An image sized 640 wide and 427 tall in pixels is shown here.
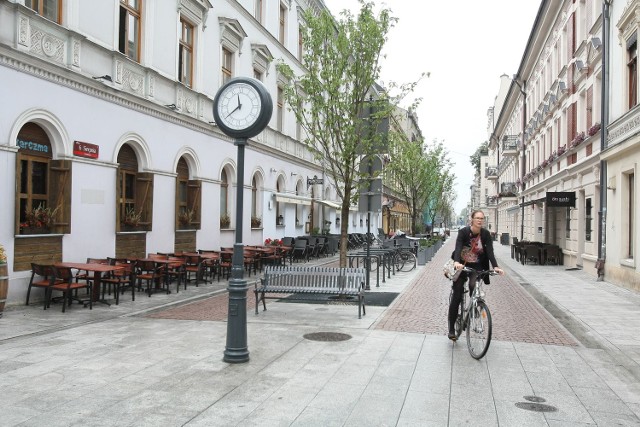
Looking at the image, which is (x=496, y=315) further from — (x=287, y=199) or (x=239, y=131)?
(x=287, y=199)

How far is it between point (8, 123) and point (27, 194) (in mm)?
1513

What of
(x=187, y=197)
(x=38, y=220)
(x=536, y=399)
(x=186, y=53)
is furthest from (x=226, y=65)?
(x=536, y=399)

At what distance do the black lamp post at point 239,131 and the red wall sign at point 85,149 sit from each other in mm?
6372

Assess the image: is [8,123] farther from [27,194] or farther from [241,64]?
[241,64]

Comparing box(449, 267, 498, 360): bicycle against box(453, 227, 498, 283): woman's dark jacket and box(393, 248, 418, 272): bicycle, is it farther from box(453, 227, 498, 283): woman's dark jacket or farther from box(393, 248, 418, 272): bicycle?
box(393, 248, 418, 272): bicycle

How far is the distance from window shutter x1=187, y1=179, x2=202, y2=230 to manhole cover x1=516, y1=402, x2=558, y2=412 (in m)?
13.5

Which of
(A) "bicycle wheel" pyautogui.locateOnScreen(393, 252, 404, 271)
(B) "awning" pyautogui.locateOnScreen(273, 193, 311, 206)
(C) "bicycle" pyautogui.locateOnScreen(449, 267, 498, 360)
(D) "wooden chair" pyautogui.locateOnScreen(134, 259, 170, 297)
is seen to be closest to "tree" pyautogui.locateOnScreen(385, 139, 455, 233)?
(B) "awning" pyautogui.locateOnScreen(273, 193, 311, 206)

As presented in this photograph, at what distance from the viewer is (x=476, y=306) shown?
22.0ft

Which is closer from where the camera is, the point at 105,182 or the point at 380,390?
the point at 380,390

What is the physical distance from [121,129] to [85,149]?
156 cm

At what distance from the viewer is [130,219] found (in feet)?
45.4

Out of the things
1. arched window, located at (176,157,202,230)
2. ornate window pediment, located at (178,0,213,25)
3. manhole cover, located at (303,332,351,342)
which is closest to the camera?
manhole cover, located at (303,332,351,342)

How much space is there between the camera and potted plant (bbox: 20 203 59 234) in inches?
416

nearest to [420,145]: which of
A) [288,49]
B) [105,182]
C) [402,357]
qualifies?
[288,49]
